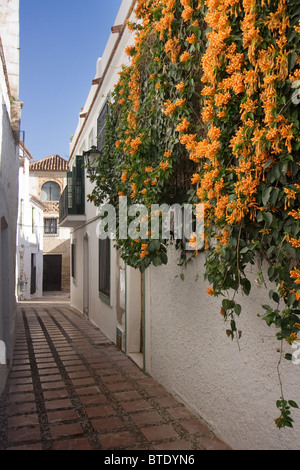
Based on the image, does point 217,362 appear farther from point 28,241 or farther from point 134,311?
point 28,241

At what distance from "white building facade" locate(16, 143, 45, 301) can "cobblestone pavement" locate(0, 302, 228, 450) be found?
14433 millimetres

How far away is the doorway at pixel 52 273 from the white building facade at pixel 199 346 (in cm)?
2038

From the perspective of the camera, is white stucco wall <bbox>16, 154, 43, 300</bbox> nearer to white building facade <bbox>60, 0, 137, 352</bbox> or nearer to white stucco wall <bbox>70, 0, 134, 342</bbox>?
white stucco wall <bbox>70, 0, 134, 342</bbox>

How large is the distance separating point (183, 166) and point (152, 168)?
0.37 meters

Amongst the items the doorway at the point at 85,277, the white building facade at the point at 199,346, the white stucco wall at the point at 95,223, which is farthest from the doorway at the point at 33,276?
the white building facade at the point at 199,346

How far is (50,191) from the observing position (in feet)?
98.5

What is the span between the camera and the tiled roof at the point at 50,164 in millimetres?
29597

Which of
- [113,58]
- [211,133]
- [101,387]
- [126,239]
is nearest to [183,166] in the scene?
[126,239]

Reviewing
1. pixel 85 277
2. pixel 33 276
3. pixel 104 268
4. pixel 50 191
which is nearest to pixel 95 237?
pixel 104 268

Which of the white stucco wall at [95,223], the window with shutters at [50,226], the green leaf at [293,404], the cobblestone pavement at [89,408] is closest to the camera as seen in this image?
the green leaf at [293,404]

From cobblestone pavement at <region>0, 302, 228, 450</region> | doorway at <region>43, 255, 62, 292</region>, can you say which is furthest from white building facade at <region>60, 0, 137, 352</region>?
doorway at <region>43, 255, 62, 292</region>

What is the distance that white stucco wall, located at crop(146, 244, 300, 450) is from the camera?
3115 millimetres

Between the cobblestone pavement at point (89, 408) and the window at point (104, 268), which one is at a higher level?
the window at point (104, 268)
